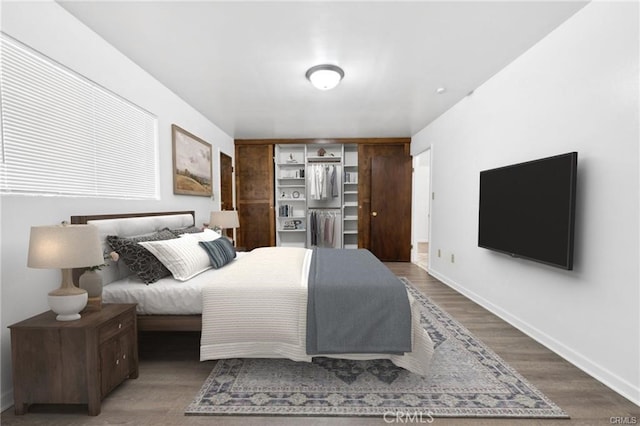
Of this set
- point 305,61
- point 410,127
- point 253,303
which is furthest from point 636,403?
point 410,127

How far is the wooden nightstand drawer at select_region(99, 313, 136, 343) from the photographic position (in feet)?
5.27

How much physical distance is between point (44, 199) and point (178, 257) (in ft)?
2.84

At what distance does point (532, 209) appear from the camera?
237 centimetres

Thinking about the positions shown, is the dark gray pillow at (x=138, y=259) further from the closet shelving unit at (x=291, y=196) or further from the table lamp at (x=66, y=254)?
the closet shelving unit at (x=291, y=196)

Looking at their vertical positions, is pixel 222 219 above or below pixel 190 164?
below

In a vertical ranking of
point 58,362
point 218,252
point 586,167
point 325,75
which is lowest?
point 58,362

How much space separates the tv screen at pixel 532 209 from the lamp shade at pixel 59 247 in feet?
9.91

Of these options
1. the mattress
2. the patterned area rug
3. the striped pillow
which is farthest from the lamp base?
the striped pillow

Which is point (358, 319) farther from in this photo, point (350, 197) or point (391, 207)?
point (350, 197)

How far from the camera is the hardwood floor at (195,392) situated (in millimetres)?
1542

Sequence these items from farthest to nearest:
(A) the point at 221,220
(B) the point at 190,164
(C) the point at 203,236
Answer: (A) the point at 221,220, (B) the point at 190,164, (C) the point at 203,236

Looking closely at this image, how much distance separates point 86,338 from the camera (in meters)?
1.51

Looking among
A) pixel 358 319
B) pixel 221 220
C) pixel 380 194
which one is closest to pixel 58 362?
pixel 358 319

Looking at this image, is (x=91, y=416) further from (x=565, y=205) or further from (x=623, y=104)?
(x=623, y=104)
